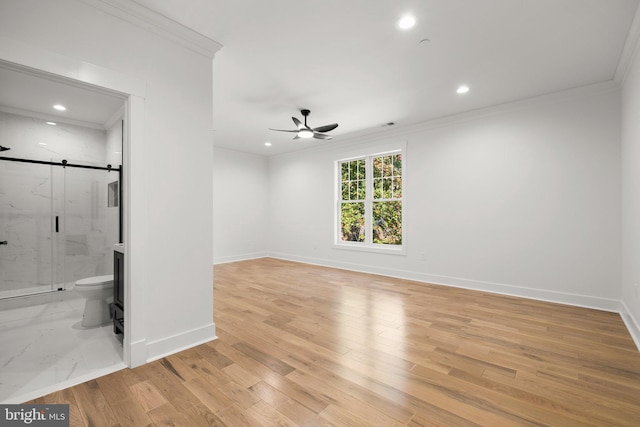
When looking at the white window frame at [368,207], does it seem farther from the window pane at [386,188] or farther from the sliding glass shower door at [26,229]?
the sliding glass shower door at [26,229]

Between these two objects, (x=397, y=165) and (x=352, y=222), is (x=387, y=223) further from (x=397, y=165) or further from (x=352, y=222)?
(x=397, y=165)

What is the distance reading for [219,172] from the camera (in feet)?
22.7

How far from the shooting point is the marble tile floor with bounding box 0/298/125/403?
1943 millimetres

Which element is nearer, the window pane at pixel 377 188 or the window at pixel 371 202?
the window at pixel 371 202

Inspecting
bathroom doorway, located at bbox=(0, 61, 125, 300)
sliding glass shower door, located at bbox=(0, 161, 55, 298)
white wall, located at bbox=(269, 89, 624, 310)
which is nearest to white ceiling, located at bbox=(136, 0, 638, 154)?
white wall, located at bbox=(269, 89, 624, 310)

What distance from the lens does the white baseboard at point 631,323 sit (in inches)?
104

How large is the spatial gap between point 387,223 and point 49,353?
16.8ft

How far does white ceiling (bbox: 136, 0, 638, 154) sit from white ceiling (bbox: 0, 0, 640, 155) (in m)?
0.01

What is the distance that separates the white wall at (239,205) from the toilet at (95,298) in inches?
145

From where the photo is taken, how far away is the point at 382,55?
295 cm

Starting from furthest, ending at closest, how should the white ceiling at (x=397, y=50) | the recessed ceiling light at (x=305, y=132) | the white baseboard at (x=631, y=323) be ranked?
the recessed ceiling light at (x=305, y=132) < the white baseboard at (x=631, y=323) < the white ceiling at (x=397, y=50)

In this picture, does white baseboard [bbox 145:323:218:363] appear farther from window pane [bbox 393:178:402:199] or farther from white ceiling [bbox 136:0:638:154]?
window pane [bbox 393:178:402:199]

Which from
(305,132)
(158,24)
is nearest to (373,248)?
(305,132)

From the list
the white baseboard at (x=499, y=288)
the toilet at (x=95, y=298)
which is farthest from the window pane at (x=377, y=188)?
the toilet at (x=95, y=298)
